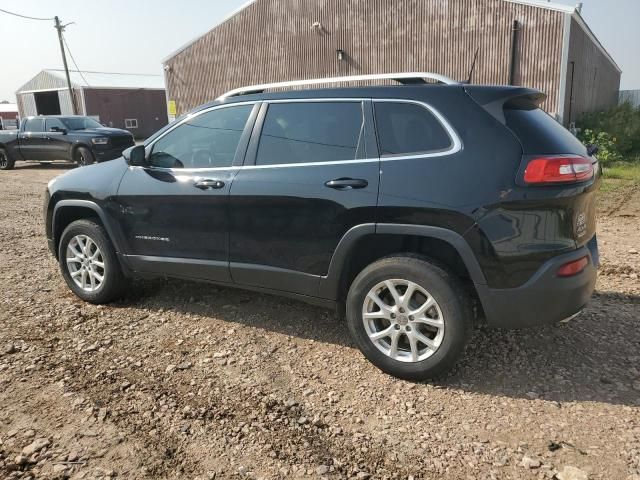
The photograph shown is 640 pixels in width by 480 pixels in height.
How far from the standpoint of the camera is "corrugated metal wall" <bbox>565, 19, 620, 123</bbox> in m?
18.5

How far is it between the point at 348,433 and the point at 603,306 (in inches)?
106

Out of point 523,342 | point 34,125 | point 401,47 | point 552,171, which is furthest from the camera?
point 401,47

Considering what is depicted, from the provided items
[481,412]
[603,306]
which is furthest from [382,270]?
[603,306]

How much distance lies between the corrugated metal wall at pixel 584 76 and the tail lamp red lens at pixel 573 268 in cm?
1706

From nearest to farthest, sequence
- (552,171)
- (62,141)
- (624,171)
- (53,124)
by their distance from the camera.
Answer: (552,171), (624,171), (62,141), (53,124)

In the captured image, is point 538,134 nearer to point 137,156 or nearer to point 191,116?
point 191,116

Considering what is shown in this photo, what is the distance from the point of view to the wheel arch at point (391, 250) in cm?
290

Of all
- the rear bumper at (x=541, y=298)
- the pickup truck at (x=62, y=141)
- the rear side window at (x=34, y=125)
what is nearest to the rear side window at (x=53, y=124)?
the pickup truck at (x=62, y=141)

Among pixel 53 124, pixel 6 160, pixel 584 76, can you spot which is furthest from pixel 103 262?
pixel 584 76

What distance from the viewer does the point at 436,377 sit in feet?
10.5

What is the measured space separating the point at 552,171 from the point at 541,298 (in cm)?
70

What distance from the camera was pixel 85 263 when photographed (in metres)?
4.49

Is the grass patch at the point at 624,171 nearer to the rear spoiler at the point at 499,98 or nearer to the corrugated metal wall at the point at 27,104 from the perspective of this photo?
the rear spoiler at the point at 499,98

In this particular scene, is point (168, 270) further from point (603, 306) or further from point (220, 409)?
point (603, 306)
